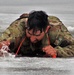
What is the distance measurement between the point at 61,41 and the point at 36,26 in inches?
23.0

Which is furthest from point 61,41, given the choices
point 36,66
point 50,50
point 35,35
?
point 36,66

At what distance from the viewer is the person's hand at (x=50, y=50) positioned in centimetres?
577

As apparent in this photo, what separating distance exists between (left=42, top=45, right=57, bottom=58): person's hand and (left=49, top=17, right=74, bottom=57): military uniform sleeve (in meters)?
0.09

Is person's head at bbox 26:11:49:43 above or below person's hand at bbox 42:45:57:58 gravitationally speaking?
above

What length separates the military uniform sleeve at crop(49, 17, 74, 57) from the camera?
602 centimetres

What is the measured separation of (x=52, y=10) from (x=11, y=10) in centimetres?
115

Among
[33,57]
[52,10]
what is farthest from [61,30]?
[52,10]

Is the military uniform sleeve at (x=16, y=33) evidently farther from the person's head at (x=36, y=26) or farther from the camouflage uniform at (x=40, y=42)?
the person's head at (x=36, y=26)

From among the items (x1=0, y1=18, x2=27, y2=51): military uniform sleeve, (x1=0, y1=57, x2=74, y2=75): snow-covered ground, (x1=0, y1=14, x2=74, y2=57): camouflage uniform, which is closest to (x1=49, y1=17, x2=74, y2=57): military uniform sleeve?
(x1=0, y1=14, x2=74, y2=57): camouflage uniform

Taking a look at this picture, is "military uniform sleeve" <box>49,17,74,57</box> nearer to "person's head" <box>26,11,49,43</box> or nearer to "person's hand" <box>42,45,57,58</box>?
"person's hand" <box>42,45,57,58</box>

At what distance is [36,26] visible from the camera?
5719mm

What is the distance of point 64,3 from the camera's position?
43.4 ft

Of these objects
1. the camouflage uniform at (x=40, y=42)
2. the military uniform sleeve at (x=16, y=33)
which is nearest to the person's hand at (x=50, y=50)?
the camouflage uniform at (x=40, y=42)

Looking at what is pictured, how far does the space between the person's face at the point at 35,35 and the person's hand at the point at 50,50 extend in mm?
149
